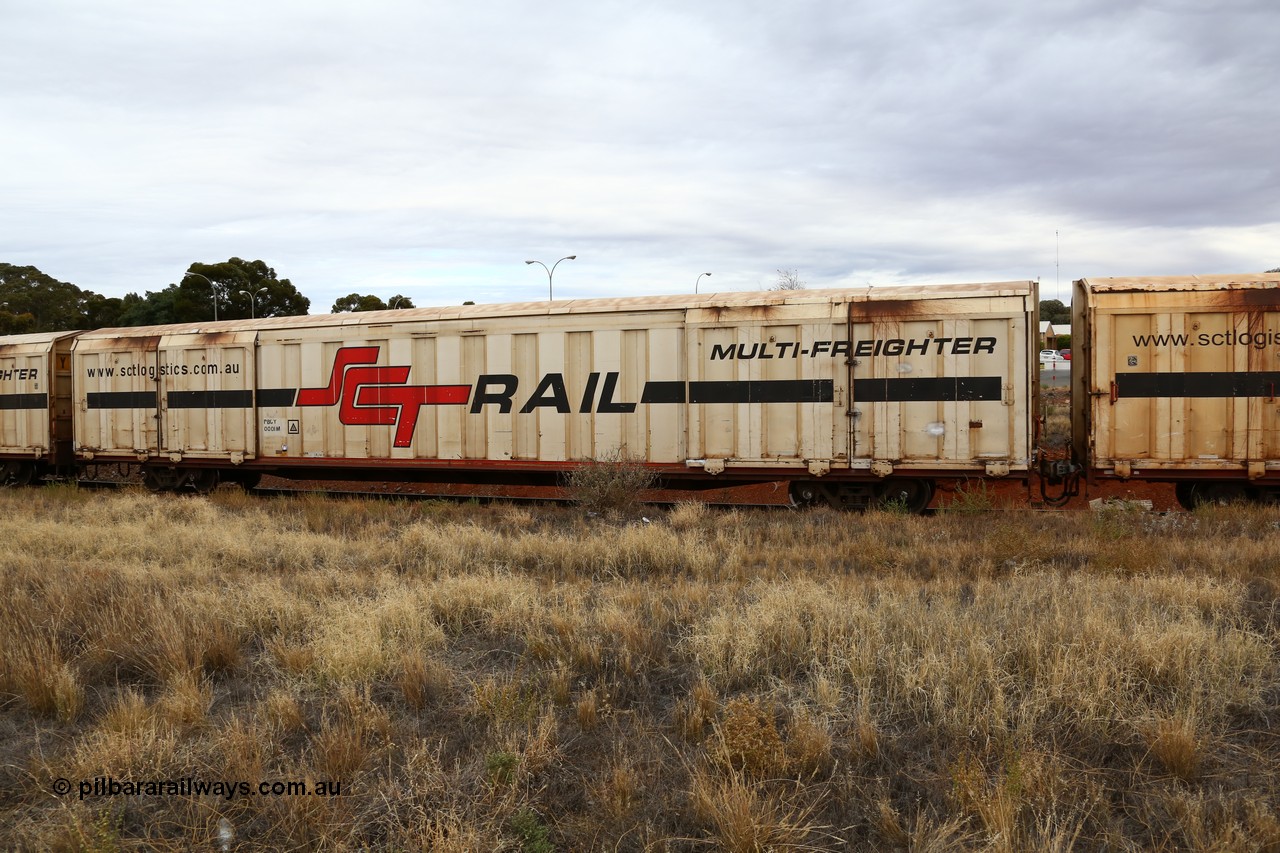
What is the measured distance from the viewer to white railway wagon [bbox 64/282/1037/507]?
11711 millimetres

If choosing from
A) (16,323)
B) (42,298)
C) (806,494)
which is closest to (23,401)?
(806,494)

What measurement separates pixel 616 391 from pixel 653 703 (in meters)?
8.45

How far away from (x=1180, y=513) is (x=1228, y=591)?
5.24 m

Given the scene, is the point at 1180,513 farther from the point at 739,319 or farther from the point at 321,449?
the point at 321,449

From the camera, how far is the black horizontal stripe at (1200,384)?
11.1 meters

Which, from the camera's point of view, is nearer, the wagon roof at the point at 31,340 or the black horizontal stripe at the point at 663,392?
the black horizontal stripe at the point at 663,392

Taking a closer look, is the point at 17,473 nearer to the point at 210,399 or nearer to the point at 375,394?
the point at 210,399

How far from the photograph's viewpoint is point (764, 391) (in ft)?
40.7

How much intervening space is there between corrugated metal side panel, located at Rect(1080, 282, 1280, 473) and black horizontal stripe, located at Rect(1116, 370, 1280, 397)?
13mm

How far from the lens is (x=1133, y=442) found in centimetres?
1140

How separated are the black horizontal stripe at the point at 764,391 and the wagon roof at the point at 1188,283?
12.6ft

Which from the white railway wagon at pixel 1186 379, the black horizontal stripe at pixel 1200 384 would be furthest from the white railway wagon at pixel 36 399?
the black horizontal stripe at pixel 1200 384

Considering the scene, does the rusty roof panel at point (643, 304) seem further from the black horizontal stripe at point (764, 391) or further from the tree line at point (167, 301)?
the tree line at point (167, 301)

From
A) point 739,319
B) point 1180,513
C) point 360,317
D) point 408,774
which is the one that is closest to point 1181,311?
point 1180,513
